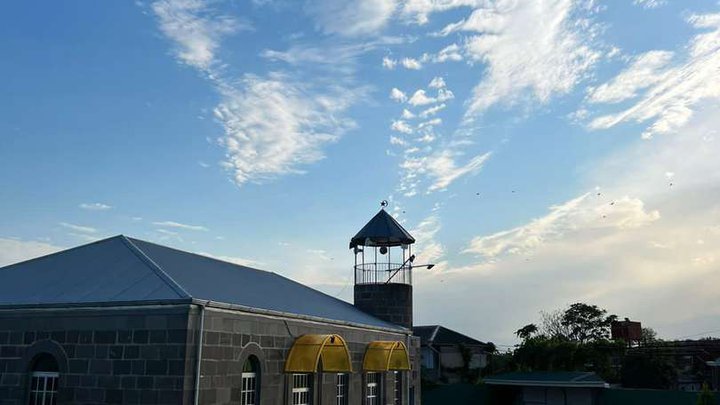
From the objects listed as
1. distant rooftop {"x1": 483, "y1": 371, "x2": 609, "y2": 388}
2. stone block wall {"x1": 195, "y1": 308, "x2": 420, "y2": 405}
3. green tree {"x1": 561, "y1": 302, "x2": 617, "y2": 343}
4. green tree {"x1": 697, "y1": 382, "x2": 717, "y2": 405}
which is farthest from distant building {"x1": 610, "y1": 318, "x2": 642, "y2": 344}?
stone block wall {"x1": 195, "y1": 308, "x2": 420, "y2": 405}

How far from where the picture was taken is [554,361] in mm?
37062

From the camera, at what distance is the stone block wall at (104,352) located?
12070mm

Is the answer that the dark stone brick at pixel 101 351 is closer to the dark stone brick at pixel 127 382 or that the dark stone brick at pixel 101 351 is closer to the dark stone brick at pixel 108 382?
the dark stone brick at pixel 108 382

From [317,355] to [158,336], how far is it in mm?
4553

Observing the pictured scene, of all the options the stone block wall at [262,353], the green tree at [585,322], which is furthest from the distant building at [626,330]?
the stone block wall at [262,353]

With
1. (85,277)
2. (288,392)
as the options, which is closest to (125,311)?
(85,277)

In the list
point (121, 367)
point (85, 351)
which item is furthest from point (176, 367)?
point (85, 351)

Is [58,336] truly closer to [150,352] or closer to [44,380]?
[44,380]

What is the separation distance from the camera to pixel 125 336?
41.0 ft

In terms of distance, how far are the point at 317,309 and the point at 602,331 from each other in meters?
41.8

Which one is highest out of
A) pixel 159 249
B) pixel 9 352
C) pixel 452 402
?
pixel 159 249

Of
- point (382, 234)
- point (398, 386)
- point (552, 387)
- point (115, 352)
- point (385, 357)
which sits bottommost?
point (552, 387)

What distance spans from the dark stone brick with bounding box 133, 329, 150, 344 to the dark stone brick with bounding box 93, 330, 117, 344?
Result: 48 centimetres

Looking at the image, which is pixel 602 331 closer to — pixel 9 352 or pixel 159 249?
pixel 159 249
